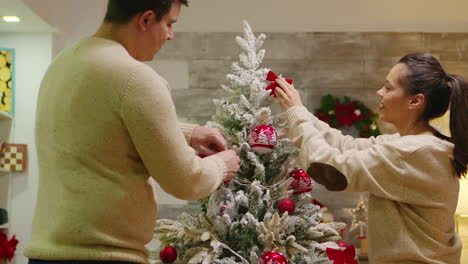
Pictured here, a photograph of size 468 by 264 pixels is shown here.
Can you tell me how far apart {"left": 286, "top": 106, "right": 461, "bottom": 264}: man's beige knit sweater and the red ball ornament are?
30 centimetres

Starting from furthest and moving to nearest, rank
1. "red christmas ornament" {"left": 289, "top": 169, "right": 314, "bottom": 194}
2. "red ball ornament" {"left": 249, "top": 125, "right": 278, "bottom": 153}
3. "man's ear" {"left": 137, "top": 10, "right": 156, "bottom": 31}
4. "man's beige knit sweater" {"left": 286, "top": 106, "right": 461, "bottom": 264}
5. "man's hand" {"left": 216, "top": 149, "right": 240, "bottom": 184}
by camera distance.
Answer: "red christmas ornament" {"left": 289, "top": 169, "right": 314, "bottom": 194}
"red ball ornament" {"left": 249, "top": 125, "right": 278, "bottom": 153}
"man's beige knit sweater" {"left": 286, "top": 106, "right": 461, "bottom": 264}
"man's hand" {"left": 216, "top": 149, "right": 240, "bottom": 184}
"man's ear" {"left": 137, "top": 10, "right": 156, "bottom": 31}

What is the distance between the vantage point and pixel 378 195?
76.5 inches

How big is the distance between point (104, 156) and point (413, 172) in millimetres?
1085

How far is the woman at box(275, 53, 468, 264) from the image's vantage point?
6.28ft

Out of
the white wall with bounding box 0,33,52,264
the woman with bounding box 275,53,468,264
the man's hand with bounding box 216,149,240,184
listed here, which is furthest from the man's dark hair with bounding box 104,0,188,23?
the white wall with bounding box 0,33,52,264

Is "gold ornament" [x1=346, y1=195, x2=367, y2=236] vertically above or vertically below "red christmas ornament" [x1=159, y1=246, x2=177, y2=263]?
below

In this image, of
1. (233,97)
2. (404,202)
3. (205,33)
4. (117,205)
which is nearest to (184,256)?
(233,97)

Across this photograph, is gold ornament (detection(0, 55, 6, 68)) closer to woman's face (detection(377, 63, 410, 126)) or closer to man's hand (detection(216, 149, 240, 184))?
woman's face (detection(377, 63, 410, 126))

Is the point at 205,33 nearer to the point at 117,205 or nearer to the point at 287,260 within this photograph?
the point at 287,260

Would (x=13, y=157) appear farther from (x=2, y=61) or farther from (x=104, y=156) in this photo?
(x=104, y=156)

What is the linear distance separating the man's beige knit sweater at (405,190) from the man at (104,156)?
754mm

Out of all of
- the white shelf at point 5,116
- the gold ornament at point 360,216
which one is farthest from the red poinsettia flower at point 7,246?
the gold ornament at point 360,216

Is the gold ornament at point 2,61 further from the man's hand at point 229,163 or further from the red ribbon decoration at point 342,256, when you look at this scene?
the man's hand at point 229,163

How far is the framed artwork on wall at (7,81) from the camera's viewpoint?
430 centimetres
